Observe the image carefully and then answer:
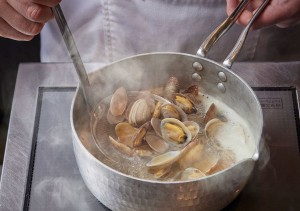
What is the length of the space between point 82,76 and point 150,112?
14 centimetres

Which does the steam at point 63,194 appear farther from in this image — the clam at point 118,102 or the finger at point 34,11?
the finger at point 34,11

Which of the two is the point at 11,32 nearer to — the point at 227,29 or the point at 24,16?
the point at 24,16

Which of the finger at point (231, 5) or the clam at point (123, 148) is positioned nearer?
the clam at point (123, 148)

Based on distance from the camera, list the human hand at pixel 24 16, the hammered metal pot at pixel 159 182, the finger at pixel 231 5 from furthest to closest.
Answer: the finger at pixel 231 5
the human hand at pixel 24 16
the hammered metal pot at pixel 159 182

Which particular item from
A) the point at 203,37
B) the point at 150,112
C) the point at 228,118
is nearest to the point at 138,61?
the point at 150,112

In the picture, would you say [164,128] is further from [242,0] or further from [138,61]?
[242,0]

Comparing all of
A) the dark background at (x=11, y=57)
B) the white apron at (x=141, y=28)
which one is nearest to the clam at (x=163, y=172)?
the white apron at (x=141, y=28)

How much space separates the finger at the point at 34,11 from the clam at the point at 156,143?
0.26m

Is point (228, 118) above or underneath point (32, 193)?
above

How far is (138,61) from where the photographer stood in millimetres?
920

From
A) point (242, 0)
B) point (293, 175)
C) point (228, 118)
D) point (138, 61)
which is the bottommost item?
point (293, 175)

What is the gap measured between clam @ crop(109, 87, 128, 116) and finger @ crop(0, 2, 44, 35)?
0.59 ft

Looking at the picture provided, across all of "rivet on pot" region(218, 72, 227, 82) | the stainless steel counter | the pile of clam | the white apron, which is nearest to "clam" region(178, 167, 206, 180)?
the pile of clam

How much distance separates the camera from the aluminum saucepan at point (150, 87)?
0.69 meters
